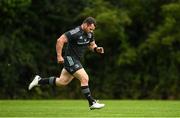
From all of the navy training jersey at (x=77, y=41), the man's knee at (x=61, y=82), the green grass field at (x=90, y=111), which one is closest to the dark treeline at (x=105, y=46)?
the green grass field at (x=90, y=111)

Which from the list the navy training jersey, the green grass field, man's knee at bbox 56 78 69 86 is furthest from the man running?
the green grass field

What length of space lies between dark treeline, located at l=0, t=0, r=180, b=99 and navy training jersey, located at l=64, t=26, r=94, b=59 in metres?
18.9

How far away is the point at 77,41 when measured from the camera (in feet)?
52.2

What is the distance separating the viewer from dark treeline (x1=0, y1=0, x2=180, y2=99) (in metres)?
35.2

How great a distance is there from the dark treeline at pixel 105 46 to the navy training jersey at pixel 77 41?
18.9 meters

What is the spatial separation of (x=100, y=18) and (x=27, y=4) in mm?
3877

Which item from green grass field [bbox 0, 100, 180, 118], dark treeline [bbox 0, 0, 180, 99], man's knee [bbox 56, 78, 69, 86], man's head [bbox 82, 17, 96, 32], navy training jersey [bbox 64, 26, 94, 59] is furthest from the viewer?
dark treeline [bbox 0, 0, 180, 99]

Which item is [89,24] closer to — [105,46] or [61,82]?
[61,82]

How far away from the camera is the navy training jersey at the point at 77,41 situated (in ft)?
52.0

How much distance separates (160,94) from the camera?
3569 cm

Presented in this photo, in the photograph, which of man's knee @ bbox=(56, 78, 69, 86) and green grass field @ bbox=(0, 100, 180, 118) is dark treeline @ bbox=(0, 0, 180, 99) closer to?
green grass field @ bbox=(0, 100, 180, 118)

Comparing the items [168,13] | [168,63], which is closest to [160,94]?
[168,63]

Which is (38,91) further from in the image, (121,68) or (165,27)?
(165,27)

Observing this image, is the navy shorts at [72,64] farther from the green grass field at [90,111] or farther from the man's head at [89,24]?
the green grass field at [90,111]
